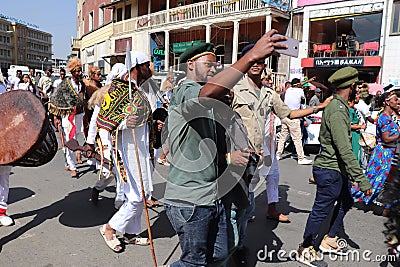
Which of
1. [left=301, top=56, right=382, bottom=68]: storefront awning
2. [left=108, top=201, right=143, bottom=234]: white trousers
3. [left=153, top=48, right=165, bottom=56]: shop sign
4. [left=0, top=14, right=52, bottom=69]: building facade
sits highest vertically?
[left=0, top=14, right=52, bottom=69]: building facade

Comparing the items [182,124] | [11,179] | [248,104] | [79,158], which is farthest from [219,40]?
→ [182,124]

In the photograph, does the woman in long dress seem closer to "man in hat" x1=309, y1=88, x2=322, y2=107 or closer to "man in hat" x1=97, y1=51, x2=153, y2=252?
"man in hat" x1=97, y1=51, x2=153, y2=252

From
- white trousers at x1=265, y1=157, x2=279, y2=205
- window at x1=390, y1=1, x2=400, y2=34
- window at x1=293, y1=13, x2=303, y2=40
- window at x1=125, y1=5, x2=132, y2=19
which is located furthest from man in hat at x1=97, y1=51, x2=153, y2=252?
window at x1=125, y1=5, x2=132, y2=19

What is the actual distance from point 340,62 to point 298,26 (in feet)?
9.38

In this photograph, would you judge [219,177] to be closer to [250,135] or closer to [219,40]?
[250,135]

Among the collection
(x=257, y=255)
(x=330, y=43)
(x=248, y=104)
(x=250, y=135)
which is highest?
(x=330, y=43)

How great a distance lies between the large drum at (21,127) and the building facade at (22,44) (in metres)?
99.2

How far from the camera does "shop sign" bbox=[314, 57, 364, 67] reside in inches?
542

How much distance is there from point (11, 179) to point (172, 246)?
3.55 m

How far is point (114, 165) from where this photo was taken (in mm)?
3391

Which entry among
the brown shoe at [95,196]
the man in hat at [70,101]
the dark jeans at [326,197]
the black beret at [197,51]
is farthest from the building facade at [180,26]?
the black beret at [197,51]

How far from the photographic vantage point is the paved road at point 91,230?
3.26 m

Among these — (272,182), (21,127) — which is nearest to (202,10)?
(272,182)

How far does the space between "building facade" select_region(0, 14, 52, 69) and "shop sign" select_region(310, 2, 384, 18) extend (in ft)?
303
